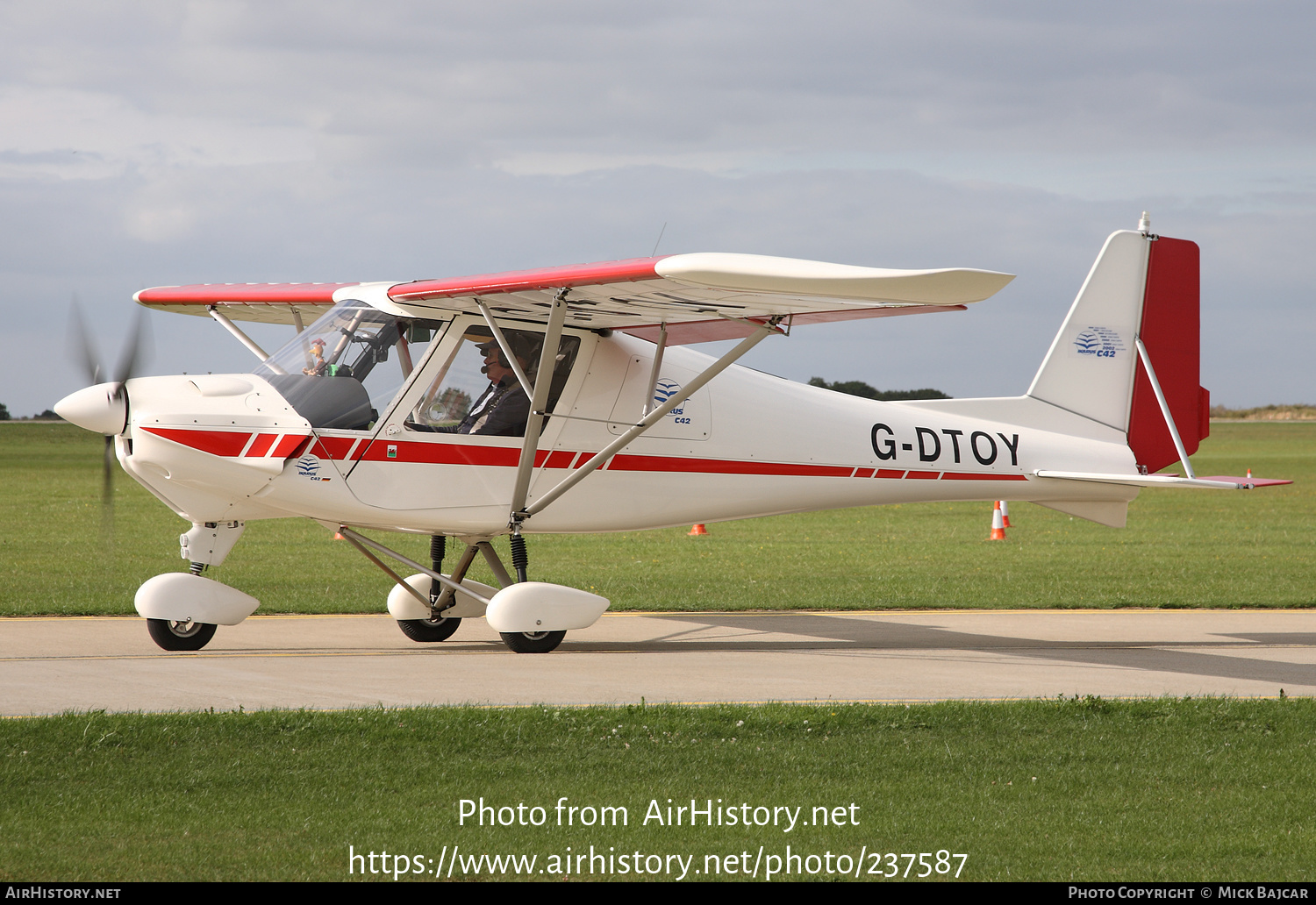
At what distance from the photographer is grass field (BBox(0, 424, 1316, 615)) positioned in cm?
1487

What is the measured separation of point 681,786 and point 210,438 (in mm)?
5326

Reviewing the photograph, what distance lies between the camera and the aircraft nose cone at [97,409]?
9.97m

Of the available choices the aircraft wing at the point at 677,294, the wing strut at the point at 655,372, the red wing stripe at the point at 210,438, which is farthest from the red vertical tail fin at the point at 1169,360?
the red wing stripe at the point at 210,438

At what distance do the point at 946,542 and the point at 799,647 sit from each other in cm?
1171

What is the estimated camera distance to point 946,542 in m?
22.7

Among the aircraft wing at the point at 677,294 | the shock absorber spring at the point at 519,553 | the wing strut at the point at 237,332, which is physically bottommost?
the shock absorber spring at the point at 519,553

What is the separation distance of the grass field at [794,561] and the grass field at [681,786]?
4773 mm

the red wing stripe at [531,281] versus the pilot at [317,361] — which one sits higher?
the red wing stripe at [531,281]

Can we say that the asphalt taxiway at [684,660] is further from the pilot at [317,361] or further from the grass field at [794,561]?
the pilot at [317,361]

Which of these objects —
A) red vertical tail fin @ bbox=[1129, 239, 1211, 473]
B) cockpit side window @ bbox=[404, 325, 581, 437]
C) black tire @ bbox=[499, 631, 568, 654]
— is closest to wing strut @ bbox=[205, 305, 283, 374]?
cockpit side window @ bbox=[404, 325, 581, 437]

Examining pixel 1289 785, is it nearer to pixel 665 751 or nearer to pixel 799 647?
pixel 665 751

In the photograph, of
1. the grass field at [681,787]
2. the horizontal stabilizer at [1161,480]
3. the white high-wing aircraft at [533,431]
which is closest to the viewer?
the grass field at [681,787]
